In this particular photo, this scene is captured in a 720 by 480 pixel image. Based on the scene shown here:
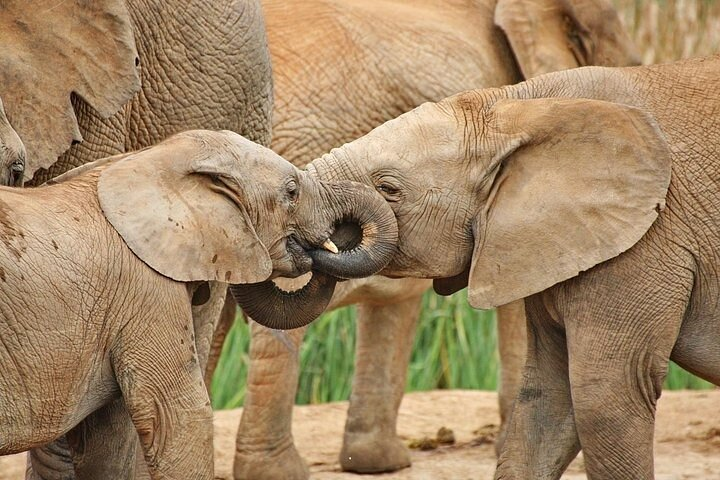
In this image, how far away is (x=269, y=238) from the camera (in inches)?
195

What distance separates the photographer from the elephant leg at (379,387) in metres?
7.15

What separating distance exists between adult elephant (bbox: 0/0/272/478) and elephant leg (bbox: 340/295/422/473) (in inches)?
52.1

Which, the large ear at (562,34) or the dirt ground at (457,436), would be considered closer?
the dirt ground at (457,436)

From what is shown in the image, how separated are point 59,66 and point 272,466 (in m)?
2.18

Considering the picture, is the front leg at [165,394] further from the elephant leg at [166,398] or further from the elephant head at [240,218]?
the elephant head at [240,218]

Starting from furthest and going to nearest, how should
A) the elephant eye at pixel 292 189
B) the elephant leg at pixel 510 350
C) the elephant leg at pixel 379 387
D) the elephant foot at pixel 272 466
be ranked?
the elephant leg at pixel 510 350 < the elephant leg at pixel 379 387 < the elephant foot at pixel 272 466 < the elephant eye at pixel 292 189

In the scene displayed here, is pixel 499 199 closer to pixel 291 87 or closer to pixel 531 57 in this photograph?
pixel 291 87

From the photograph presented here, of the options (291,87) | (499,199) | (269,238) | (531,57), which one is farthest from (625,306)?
(531,57)

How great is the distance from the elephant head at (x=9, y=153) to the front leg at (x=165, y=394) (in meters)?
0.51

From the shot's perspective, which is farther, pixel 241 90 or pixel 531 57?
pixel 531 57

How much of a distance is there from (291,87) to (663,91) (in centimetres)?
198

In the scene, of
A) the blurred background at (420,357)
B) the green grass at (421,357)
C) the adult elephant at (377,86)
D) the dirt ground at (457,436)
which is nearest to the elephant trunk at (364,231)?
the adult elephant at (377,86)

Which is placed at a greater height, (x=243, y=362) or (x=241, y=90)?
(x=241, y=90)

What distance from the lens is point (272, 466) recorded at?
22.3 feet
